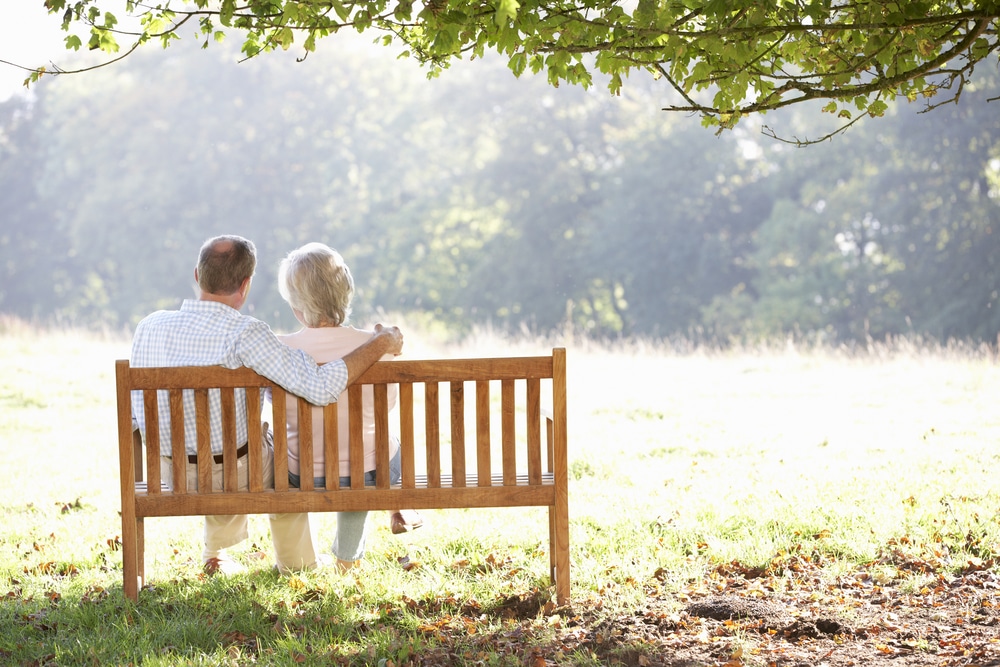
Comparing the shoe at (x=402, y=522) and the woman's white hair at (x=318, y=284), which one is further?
the shoe at (x=402, y=522)

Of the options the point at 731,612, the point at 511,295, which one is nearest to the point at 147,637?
the point at 731,612

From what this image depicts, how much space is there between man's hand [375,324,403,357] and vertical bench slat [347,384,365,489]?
0.64ft

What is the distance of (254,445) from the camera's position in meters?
3.78

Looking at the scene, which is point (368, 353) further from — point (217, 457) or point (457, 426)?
point (217, 457)

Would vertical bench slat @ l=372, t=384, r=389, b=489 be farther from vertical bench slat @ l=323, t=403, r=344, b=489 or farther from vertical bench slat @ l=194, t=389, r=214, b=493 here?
vertical bench slat @ l=194, t=389, r=214, b=493

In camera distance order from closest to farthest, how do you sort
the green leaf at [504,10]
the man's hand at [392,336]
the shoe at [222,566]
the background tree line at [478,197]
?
the green leaf at [504,10] → the man's hand at [392,336] → the shoe at [222,566] → the background tree line at [478,197]

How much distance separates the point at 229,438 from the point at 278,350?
0.37 m

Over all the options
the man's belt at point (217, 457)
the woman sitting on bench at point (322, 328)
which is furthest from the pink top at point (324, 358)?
the man's belt at point (217, 457)

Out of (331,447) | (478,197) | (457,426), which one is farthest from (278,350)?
(478,197)

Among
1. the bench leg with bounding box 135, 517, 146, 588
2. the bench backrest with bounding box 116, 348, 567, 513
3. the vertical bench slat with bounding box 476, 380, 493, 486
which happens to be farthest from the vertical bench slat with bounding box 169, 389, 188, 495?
the vertical bench slat with bounding box 476, 380, 493, 486

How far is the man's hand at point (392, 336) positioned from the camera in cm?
383

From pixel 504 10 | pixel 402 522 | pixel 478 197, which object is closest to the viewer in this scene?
pixel 504 10

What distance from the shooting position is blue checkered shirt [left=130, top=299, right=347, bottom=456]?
372cm

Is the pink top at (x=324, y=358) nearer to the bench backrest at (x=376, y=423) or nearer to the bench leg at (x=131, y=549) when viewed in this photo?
the bench backrest at (x=376, y=423)
